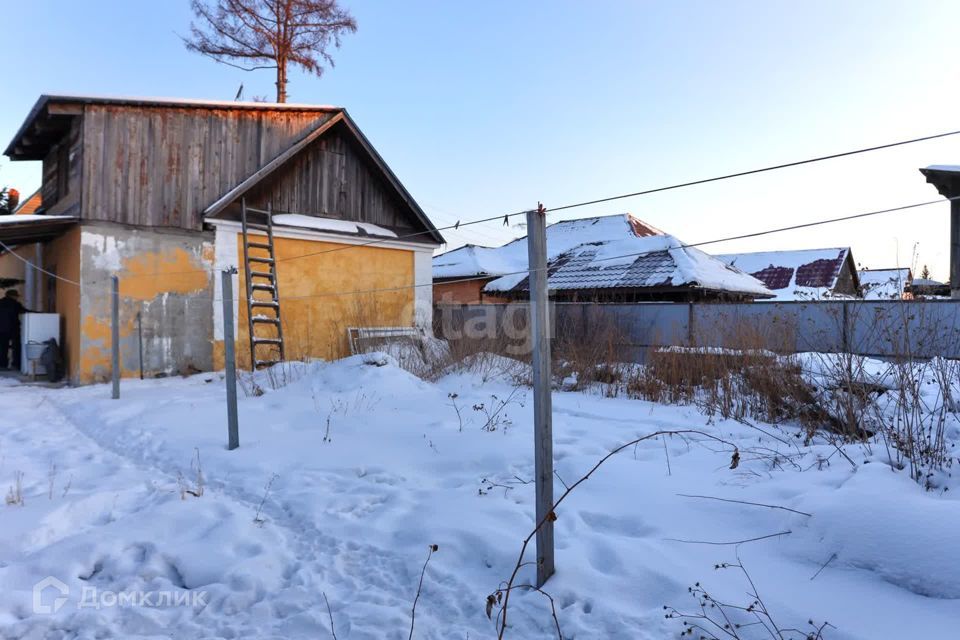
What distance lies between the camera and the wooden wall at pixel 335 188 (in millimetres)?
11109

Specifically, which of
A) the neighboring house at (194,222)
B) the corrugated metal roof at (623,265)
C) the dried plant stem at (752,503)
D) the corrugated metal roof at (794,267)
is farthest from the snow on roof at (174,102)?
the corrugated metal roof at (794,267)

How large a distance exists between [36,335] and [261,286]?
145 inches

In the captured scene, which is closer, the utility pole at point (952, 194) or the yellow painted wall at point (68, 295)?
the yellow painted wall at point (68, 295)

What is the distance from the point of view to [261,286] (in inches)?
389

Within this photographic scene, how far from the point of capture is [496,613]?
2.37 metres

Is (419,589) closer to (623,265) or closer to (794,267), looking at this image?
(623,265)

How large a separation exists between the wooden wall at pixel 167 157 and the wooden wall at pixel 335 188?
49cm

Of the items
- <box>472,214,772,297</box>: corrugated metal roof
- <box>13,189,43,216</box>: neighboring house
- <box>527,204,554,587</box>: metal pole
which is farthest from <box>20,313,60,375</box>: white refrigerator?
<box>13,189,43,216</box>: neighboring house

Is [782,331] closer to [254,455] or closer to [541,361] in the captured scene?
[541,361]

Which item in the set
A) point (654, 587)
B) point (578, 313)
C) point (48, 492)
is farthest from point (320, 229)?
point (654, 587)

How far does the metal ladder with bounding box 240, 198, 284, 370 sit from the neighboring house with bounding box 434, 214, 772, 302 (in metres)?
4.66

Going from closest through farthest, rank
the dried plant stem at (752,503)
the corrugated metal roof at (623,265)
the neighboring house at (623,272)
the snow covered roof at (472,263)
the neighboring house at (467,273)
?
the dried plant stem at (752,503) → the neighboring house at (623,272) → the corrugated metal roof at (623,265) → the neighboring house at (467,273) → the snow covered roof at (472,263)

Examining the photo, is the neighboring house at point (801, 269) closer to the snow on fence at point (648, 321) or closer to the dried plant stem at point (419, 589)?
the snow on fence at point (648, 321)

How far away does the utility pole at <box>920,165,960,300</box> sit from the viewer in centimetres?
1048
